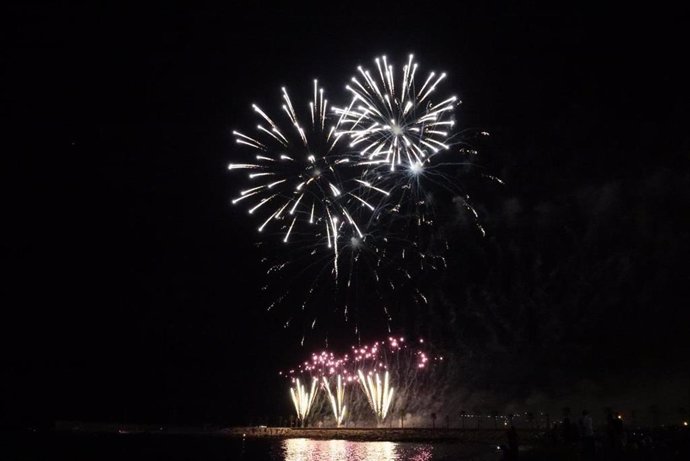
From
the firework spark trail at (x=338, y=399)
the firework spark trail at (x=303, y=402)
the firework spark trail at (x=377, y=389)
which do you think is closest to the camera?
the firework spark trail at (x=377, y=389)

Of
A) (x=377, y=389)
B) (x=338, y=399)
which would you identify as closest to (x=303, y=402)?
(x=338, y=399)

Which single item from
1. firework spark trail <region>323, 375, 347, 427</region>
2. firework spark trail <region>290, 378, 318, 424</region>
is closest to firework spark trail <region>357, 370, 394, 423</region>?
firework spark trail <region>323, 375, 347, 427</region>

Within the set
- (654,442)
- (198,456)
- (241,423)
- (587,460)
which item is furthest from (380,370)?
(241,423)

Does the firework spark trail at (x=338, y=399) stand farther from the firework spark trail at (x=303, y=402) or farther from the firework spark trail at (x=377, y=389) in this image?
the firework spark trail at (x=377, y=389)

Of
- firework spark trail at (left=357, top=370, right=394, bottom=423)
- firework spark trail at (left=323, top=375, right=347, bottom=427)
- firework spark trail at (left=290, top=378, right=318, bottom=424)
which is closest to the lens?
firework spark trail at (left=357, top=370, right=394, bottom=423)

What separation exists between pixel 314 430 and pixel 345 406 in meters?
3.89

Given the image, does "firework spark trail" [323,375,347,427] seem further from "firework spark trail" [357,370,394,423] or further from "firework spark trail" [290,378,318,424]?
"firework spark trail" [357,370,394,423]

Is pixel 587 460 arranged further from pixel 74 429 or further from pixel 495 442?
pixel 74 429

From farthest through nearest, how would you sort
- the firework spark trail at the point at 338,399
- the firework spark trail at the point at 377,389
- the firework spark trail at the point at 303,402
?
the firework spark trail at the point at 303,402
the firework spark trail at the point at 338,399
the firework spark trail at the point at 377,389

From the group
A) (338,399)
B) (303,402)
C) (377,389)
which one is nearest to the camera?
(377,389)

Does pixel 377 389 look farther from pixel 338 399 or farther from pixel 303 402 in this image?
pixel 303 402

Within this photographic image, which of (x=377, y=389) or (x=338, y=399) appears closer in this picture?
(x=377, y=389)

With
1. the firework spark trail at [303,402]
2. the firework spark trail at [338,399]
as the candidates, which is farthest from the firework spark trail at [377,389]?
the firework spark trail at [303,402]

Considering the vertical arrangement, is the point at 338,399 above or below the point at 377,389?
above
